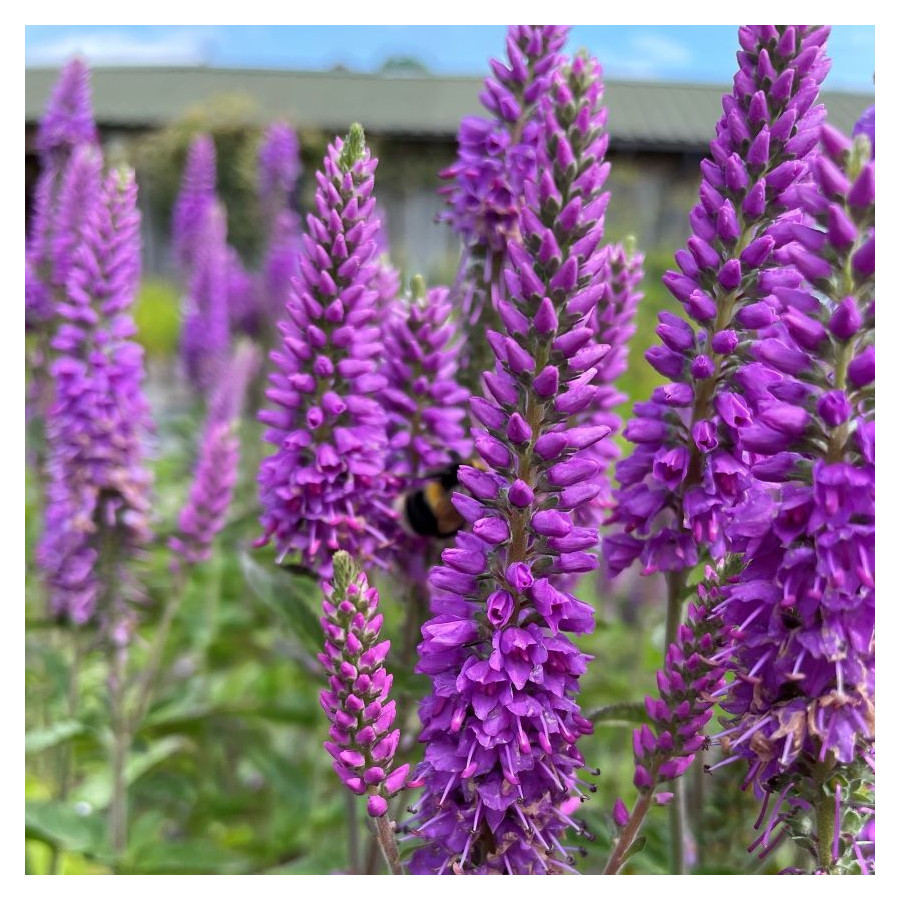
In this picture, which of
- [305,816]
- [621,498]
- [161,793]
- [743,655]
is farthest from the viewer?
[305,816]

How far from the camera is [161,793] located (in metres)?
4.62

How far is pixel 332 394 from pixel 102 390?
1.55 metres

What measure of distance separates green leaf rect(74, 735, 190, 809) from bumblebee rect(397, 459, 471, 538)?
8.12ft

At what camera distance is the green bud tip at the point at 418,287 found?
280cm

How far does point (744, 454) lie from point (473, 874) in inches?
41.0

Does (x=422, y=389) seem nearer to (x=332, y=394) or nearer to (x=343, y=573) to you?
(x=332, y=394)

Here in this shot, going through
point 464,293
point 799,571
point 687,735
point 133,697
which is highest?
point 464,293

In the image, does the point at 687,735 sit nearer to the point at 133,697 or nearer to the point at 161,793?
→ the point at 161,793

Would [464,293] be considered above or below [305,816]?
above

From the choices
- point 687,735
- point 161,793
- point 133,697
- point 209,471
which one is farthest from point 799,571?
point 133,697

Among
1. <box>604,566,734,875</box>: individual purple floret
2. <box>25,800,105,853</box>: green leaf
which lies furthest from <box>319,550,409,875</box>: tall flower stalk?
<box>25,800,105,853</box>: green leaf

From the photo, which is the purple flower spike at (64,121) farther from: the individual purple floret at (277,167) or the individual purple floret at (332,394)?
the individual purple floret at (277,167)

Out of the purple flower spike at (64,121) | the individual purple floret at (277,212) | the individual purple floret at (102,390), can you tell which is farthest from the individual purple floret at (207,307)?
the individual purple floret at (102,390)
